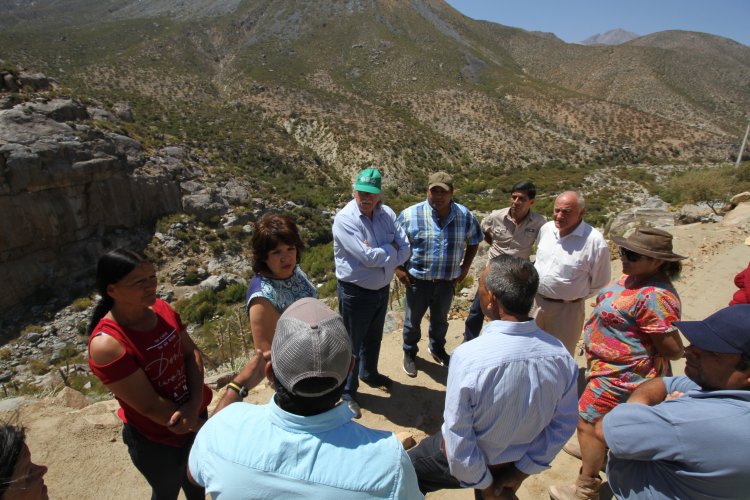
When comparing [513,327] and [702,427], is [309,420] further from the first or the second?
[702,427]

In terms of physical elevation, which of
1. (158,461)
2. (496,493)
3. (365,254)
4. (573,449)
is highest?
(365,254)

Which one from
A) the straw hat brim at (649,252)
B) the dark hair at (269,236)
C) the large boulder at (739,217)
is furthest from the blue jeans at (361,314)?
the large boulder at (739,217)

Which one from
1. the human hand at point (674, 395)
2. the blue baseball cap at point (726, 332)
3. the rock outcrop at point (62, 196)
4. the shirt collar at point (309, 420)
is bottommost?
the rock outcrop at point (62, 196)

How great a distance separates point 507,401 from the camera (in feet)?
5.52

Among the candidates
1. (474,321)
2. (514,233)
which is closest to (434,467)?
(474,321)

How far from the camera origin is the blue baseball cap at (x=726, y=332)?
135 cm

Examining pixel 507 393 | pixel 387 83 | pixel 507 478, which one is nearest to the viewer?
pixel 507 393

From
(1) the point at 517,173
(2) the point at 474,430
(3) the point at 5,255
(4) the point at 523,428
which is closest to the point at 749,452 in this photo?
(4) the point at 523,428

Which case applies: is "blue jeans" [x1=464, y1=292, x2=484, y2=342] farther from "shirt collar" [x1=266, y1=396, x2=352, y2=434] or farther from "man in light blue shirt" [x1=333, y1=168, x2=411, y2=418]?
"shirt collar" [x1=266, y1=396, x2=352, y2=434]

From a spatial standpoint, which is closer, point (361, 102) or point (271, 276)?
point (271, 276)

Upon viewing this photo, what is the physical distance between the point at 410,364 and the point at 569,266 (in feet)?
6.34

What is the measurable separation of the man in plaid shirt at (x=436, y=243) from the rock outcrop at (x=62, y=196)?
18.2 meters

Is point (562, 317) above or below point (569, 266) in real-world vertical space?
below

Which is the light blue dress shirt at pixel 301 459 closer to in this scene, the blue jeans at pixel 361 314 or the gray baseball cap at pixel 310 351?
the gray baseball cap at pixel 310 351
